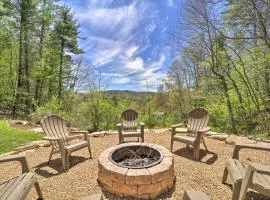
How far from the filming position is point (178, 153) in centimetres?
479

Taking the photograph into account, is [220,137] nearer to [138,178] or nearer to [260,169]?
[138,178]

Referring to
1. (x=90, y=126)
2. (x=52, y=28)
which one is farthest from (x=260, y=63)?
(x=52, y=28)

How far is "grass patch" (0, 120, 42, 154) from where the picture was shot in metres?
5.24

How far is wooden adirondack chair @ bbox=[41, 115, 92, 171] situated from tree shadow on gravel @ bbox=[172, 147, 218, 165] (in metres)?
1.72

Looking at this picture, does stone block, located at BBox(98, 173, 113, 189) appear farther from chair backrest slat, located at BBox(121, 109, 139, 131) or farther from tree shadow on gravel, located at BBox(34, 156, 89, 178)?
chair backrest slat, located at BBox(121, 109, 139, 131)

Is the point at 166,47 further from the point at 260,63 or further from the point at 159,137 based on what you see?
the point at 159,137

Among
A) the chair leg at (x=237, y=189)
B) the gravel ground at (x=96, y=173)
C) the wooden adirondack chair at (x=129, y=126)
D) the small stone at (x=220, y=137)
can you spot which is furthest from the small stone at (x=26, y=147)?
the chair leg at (x=237, y=189)

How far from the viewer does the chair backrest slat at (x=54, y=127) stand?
4.40 meters

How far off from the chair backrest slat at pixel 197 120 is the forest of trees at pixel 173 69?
2381mm

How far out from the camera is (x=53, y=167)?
414cm

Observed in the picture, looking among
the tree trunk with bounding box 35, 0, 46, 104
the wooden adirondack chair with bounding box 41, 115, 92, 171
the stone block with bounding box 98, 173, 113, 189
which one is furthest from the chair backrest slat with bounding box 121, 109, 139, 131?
the tree trunk with bounding box 35, 0, 46, 104

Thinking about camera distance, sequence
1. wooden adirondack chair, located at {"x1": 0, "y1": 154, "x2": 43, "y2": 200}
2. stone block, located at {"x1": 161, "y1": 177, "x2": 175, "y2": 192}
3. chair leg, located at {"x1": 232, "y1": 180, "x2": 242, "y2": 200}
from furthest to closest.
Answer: stone block, located at {"x1": 161, "y1": 177, "x2": 175, "y2": 192}, chair leg, located at {"x1": 232, "y1": 180, "x2": 242, "y2": 200}, wooden adirondack chair, located at {"x1": 0, "y1": 154, "x2": 43, "y2": 200}

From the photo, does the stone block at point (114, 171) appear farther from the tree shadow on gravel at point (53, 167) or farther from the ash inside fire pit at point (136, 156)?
the tree shadow on gravel at point (53, 167)

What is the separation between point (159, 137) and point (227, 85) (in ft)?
16.3
